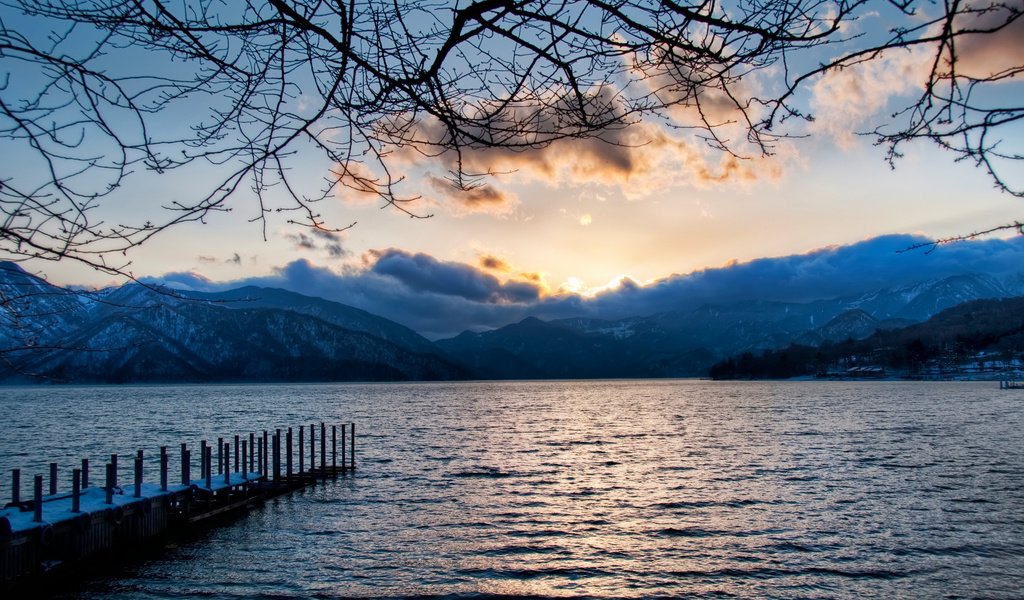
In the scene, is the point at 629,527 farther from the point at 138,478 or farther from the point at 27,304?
the point at 27,304

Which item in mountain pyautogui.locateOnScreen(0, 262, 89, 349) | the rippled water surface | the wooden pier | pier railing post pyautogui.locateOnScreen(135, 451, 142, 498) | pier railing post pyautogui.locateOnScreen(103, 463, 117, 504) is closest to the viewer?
mountain pyautogui.locateOnScreen(0, 262, 89, 349)

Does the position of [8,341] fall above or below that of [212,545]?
above

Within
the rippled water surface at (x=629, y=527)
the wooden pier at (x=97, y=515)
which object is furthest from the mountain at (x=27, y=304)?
the wooden pier at (x=97, y=515)

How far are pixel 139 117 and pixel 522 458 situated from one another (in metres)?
49.6

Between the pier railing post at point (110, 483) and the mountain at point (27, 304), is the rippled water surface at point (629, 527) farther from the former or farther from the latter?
the mountain at point (27, 304)

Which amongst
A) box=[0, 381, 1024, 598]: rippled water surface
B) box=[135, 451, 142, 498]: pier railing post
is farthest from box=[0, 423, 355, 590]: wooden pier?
box=[0, 381, 1024, 598]: rippled water surface

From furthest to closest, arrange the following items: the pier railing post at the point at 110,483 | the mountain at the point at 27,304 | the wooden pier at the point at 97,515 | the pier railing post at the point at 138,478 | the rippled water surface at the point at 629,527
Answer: the pier railing post at the point at 138,478 → the pier railing post at the point at 110,483 → the rippled water surface at the point at 629,527 → the wooden pier at the point at 97,515 → the mountain at the point at 27,304

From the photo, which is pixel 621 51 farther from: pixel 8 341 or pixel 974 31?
pixel 8 341

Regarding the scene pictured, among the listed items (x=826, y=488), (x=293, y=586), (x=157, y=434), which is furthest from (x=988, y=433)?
(x=157, y=434)

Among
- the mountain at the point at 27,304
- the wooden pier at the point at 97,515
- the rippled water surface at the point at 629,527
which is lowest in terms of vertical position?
the rippled water surface at the point at 629,527

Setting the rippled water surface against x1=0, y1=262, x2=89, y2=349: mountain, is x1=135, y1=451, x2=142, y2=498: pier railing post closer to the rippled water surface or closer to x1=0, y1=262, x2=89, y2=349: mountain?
the rippled water surface

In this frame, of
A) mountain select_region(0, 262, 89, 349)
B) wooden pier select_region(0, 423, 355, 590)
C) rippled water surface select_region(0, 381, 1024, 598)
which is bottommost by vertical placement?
rippled water surface select_region(0, 381, 1024, 598)

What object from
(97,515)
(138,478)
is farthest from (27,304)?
(138,478)

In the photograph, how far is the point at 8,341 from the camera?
194 inches
